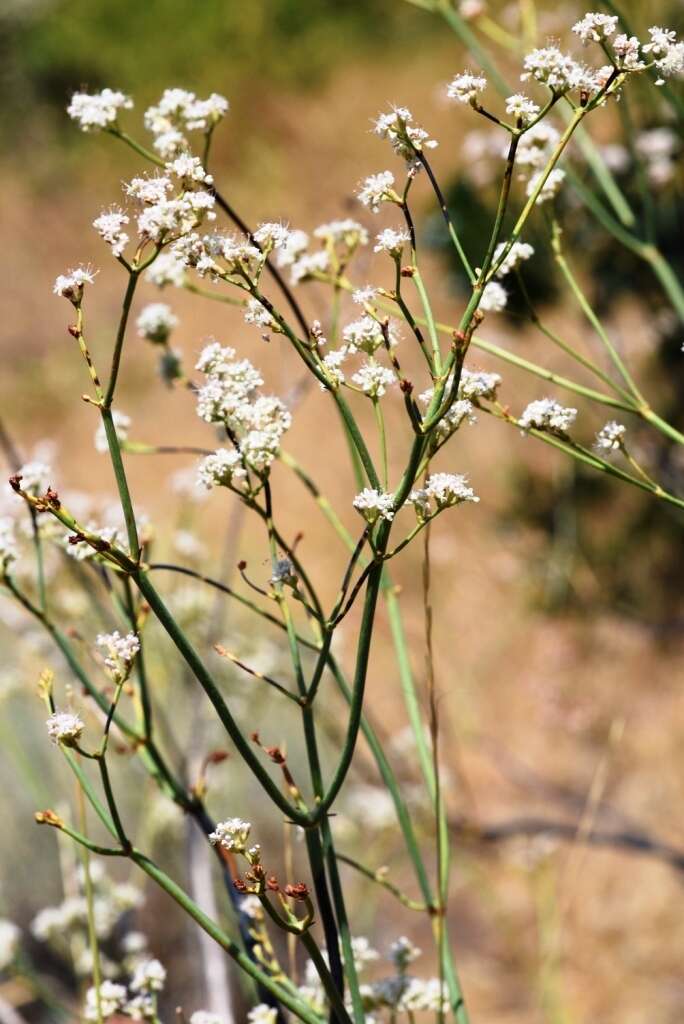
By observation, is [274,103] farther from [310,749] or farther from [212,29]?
[310,749]

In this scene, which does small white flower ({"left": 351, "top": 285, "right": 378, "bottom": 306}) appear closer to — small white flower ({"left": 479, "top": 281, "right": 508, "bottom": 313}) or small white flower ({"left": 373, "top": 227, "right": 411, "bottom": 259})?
small white flower ({"left": 373, "top": 227, "right": 411, "bottom": 259})

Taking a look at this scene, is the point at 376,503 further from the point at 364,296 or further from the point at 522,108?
the point at 522,108

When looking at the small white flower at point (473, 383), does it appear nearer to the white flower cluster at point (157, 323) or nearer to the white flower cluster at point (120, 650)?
the white flower cluster at point (120, 650)

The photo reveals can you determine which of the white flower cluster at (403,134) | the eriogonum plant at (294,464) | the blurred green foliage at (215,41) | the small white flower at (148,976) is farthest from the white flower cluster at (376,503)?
the blurred green foliage at (215,41)

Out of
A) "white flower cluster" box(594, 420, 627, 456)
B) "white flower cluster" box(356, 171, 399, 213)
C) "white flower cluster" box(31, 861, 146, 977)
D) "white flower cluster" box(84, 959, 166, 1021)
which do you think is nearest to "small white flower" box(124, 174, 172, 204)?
"white flower cluster" box(356, 171, 399, 213)

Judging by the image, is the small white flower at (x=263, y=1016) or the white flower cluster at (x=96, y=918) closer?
the small white flower at (x=263, y=1016)

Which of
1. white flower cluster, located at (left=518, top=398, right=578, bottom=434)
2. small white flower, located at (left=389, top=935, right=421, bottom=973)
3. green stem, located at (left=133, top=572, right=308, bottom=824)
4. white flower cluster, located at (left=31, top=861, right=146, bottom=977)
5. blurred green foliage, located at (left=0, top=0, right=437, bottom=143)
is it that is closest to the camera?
green stem, located at (left=133, top=572, right=308, bottom=824)
